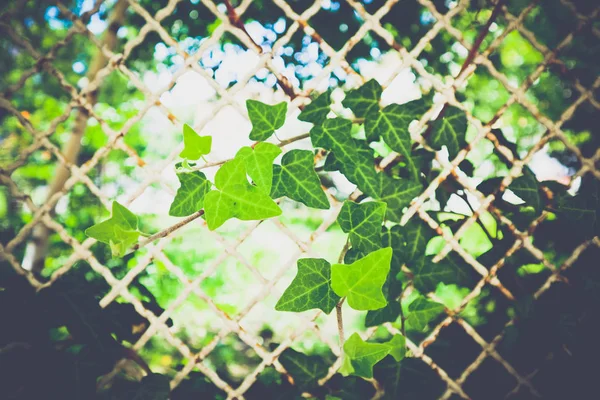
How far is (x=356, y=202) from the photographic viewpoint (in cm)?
91

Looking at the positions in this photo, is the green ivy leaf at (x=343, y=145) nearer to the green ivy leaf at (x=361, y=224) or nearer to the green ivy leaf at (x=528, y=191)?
the green ivy leaf at (x=361, y=224)

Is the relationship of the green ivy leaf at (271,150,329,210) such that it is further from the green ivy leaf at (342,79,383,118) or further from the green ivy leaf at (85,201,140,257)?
the green ivy leaf at (85,201,140,257)

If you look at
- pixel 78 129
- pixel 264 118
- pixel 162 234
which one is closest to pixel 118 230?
pixel 162 234

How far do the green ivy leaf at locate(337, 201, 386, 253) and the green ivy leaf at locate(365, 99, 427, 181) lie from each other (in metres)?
0.18

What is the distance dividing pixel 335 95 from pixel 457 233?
3.83 ft

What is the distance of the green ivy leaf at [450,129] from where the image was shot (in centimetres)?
94

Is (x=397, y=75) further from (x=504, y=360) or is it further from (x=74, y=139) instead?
(x=74, y=139)

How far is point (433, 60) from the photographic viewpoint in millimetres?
1773

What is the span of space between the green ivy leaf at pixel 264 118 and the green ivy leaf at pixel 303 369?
1.92 feet

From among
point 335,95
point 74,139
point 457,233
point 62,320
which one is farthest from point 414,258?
point 74,139

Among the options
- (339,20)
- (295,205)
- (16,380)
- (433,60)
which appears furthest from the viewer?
(295,205)

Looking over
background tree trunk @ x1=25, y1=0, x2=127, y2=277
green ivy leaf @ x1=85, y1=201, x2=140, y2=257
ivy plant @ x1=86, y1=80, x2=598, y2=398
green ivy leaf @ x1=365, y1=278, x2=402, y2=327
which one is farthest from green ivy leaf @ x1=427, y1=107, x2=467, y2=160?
background tree trunk @ x1=25, y1=0, x2=127, y2=277

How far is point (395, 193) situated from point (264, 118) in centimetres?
38

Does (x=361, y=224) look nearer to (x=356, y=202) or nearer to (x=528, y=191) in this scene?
(x=356, y=202)
